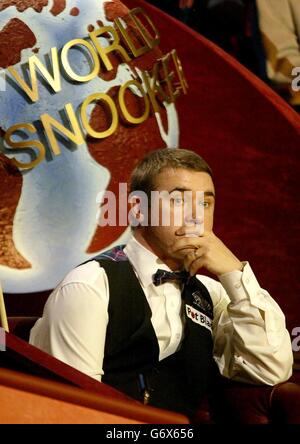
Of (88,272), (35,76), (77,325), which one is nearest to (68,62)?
(35,76)

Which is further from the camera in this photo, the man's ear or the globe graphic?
the globe graphic

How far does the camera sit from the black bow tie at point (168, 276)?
1839 mm

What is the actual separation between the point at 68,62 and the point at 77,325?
1010mm

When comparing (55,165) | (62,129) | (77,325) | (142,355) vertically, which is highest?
(62,129)

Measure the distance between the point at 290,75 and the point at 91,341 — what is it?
139cm

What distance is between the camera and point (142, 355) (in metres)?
1.78

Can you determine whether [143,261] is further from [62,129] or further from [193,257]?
[62,129]

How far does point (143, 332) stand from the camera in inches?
70.0

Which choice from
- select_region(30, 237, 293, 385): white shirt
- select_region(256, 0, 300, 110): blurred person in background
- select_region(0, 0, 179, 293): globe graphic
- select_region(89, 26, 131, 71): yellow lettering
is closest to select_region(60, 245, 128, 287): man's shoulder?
select_region(30, 237, 293, 385): white shirt

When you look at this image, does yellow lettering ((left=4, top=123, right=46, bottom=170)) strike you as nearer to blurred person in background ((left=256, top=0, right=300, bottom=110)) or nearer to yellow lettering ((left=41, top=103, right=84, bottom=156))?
yellow lettering ((left=41, top=103, right=84, bottom=156))

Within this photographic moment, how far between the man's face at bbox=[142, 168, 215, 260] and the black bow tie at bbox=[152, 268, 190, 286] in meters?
0.05

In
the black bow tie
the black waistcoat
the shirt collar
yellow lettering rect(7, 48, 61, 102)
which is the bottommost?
the black waistcoat

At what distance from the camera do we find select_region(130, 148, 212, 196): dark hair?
6.18 ft

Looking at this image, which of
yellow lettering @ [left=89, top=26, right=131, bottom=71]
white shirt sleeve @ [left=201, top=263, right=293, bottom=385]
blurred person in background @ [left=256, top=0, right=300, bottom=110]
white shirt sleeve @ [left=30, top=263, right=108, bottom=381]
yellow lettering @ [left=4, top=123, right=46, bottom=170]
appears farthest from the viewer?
blurred person in background @ [left=256, top=0, right=300, bottom=110]
